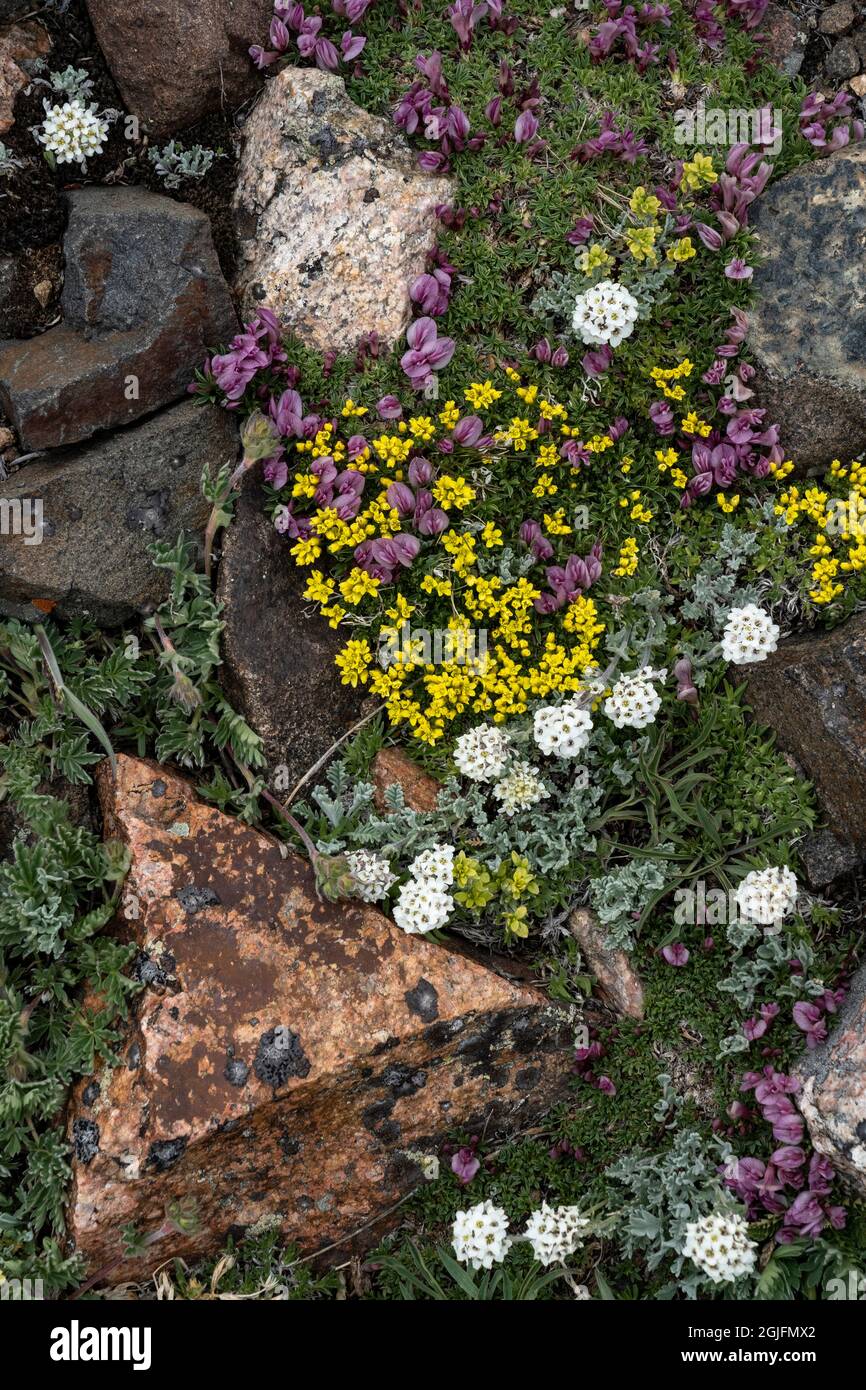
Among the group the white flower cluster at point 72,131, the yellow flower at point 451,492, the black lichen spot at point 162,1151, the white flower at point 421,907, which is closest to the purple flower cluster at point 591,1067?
the white flower at point 421,907

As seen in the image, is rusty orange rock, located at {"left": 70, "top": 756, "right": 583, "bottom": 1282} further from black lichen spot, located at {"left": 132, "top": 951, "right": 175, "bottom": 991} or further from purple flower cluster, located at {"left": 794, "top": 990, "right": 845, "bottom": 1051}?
purple flower cluster, located at {"left": 794, "top": 990, "right": 845, "bottom": 1051}

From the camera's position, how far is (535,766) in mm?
6410

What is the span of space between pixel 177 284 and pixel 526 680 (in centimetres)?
299

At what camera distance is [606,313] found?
6121 mm

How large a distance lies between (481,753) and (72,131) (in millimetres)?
4273

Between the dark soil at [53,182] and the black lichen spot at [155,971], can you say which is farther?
the dark soil at [53,182]

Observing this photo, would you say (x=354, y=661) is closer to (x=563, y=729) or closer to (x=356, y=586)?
(x=356, y=586)

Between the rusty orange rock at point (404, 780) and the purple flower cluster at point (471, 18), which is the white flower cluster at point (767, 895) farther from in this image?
the purple flower cluster at point (471, 18)

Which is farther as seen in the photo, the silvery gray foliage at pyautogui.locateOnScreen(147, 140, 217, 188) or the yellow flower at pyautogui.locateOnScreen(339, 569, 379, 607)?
the silvery gray foliage at pyautogui.locateOnScreen(147, 140, 217, 188)

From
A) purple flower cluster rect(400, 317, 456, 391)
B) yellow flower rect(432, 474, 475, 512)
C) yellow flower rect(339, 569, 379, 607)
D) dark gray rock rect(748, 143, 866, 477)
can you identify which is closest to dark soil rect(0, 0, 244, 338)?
purple flower cluster rect(400, 317, 456, 391)

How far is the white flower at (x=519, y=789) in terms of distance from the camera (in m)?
6.08

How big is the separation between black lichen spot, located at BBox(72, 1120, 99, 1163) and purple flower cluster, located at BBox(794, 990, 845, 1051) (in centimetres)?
373

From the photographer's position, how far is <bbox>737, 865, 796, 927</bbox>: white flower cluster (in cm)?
573

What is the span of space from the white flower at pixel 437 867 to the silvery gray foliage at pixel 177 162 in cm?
427
